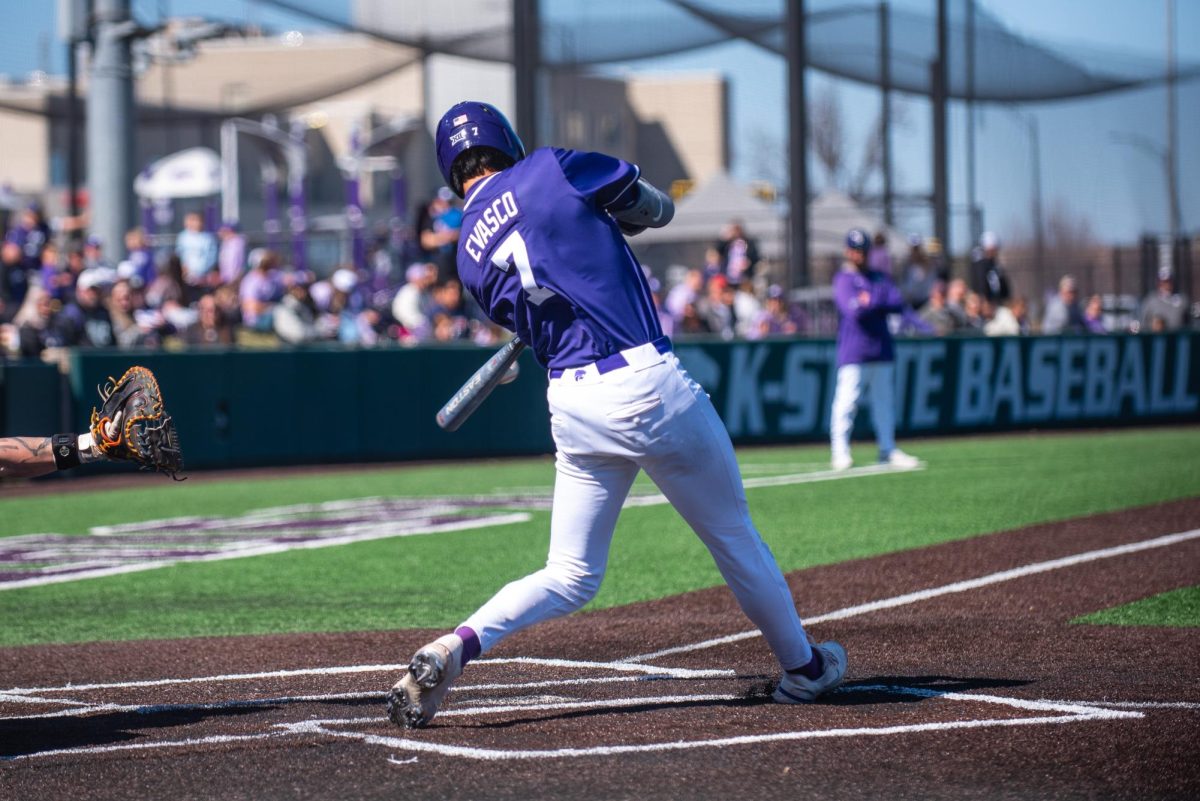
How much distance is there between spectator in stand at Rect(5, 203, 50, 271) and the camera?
19.5 m

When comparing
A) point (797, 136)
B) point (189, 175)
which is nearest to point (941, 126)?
point (797, 136)

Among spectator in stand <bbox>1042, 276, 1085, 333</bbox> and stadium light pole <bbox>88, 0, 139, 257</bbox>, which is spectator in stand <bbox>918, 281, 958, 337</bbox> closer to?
spectator in stand <bbox>1042, 276, 1085, 333</bbox>

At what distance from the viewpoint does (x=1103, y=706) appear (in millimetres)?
5352

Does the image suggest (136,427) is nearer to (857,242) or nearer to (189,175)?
(857,242)

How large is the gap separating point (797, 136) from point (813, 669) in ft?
56.5

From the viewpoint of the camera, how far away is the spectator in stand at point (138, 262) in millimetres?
19453

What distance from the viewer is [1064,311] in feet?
83.0

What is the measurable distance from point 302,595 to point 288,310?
1048cm

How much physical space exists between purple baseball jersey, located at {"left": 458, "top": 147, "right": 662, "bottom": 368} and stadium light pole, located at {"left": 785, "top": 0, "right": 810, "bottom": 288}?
55.9ft

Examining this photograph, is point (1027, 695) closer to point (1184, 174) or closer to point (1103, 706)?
point (1103, 706)

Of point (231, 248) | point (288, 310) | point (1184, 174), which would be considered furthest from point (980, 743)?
point (1184, 174)

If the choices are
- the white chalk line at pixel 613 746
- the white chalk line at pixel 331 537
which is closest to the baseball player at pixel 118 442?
the white chalk line at pixel 613 746

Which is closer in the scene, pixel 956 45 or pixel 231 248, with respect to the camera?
pixel 231 248

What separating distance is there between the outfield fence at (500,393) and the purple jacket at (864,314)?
164 inches
